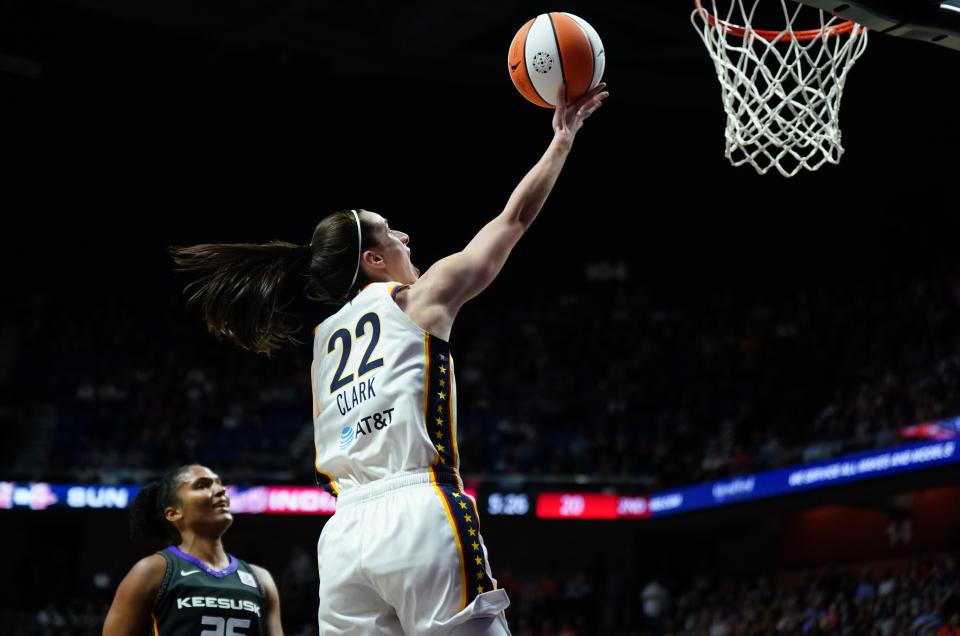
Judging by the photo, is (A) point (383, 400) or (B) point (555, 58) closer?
(A) point (383, 400)

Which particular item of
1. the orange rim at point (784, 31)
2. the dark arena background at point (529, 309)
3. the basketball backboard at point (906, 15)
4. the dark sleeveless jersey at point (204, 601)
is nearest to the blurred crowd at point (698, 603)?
the dark arena background at point (529, 309)

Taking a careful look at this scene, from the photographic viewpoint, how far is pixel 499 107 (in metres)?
20.8

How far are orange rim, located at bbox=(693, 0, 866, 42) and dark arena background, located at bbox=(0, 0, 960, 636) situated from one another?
7.84 m

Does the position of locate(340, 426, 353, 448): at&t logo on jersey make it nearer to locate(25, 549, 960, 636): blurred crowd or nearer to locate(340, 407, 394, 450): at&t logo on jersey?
locate(340, 407, 394, 450): at&t logo on jersey

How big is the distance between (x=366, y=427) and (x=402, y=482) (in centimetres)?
18

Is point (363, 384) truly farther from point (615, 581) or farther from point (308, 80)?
point (308, 80)

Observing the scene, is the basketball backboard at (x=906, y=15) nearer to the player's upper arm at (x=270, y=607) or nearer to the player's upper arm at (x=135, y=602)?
the player's upper arm at (x=270, y=607)

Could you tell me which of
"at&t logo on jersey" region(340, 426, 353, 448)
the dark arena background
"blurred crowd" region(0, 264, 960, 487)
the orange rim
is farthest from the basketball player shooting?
"blurred crowd" region(0, 264, 960, 487)

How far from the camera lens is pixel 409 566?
8.87 feet

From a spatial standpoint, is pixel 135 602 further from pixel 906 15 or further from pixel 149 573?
pixel 906 15

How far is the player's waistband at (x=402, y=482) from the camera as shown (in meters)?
2.85

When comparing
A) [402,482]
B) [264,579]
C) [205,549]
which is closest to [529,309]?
[264,579]

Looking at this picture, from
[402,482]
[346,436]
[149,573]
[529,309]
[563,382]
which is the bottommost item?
[149,573]

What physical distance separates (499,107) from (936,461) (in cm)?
1074
